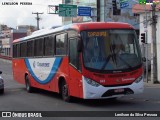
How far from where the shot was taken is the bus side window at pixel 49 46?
1655 centimetres

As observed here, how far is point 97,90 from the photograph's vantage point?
13.2 m

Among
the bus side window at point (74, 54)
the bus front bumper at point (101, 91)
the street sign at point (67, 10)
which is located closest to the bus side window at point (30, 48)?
the bus side window at point (74, 54)

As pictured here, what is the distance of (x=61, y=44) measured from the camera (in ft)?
50.8

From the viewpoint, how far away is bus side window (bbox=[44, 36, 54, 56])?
54.3 feet

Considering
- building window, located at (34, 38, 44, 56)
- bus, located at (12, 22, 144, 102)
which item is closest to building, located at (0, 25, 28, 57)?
building window, located at (34, 38, 44, 56)

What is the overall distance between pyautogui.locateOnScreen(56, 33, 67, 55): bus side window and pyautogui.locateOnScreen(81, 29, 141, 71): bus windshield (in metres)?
1.51

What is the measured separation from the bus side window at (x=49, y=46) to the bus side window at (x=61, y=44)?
64 cm

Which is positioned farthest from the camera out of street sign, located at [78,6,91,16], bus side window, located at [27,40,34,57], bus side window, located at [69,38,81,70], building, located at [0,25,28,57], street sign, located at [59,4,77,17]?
building, located at [0,25,28,57]

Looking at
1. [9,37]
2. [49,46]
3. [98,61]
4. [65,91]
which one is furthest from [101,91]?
[9,37]

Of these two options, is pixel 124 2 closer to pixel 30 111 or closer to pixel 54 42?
pixel 54 42

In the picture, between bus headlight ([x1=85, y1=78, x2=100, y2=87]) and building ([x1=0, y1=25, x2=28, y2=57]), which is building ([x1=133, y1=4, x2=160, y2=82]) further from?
building ([x1=0, y1=25, x2=28, y2=57])

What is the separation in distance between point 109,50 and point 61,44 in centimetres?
250

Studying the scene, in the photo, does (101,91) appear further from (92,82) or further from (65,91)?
(65,91)

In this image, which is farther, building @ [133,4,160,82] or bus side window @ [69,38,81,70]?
building @ [133,4,160,82]
